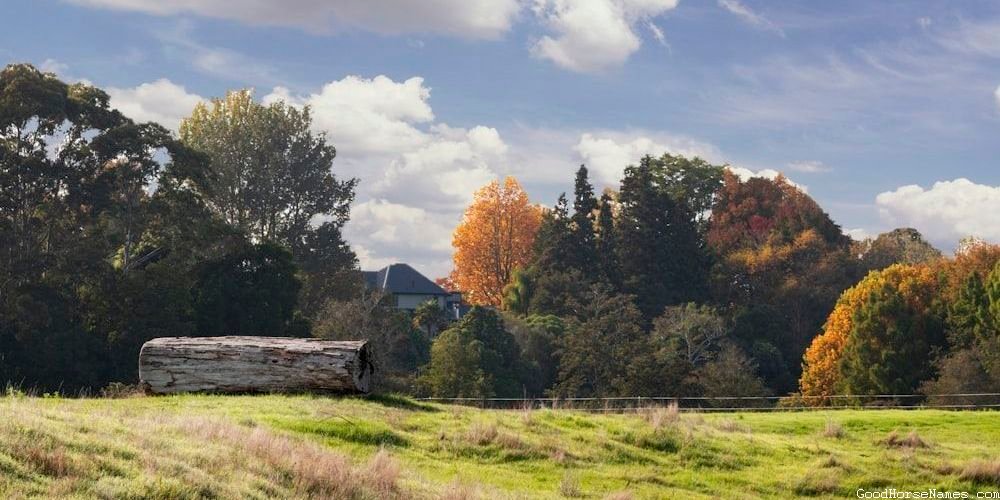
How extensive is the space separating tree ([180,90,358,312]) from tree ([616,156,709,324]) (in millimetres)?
21288

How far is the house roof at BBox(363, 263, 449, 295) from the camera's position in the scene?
11225 cm

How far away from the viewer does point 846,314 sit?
234 ft

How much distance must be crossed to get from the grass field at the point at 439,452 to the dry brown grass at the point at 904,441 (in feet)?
0.24

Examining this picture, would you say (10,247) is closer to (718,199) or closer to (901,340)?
(901,340)

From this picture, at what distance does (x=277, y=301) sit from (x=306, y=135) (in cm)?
3084

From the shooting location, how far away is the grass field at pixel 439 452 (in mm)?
12586

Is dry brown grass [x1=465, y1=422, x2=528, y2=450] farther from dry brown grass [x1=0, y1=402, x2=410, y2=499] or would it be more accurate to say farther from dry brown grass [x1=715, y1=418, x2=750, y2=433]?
dry brown grass [x1=715, y1=418, x2=750, y2=433]

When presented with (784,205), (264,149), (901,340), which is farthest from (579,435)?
(784,205)

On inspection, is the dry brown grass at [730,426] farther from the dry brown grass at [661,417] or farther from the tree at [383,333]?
the tree at [383,333]

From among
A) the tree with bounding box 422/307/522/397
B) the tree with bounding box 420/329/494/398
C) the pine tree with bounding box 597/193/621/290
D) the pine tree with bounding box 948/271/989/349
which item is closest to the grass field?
the tree with bounding box 420/329/494/398

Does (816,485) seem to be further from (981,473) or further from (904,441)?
(904,441)

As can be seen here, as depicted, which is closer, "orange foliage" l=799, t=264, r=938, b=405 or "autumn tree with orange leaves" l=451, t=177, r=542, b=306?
"orange foliage" l=799, t=264, r=938, b=405

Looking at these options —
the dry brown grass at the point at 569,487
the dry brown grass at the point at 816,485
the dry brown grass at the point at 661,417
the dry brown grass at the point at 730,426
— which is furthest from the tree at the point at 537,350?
the dry brown grass at the point at 569,487

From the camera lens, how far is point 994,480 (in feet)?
68.4
